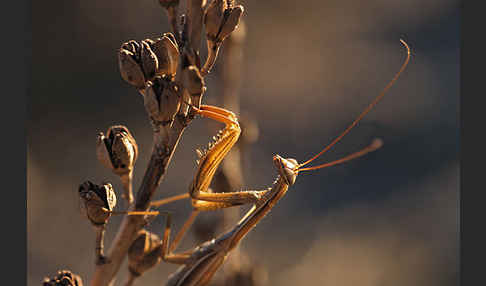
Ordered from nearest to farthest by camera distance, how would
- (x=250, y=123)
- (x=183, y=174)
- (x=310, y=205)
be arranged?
(x=250, y=123) < (x=183, y=174) < (x=310, y=205)

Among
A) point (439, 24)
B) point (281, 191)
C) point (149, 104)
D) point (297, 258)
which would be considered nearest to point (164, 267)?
point (297, 258)

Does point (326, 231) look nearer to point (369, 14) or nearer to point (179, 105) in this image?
point (369, 14)

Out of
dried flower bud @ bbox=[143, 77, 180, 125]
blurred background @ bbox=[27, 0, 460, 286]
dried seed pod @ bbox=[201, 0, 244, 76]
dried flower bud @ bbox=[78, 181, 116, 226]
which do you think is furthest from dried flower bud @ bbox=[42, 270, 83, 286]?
blurred background @ bbox=[27, 0, 460, 286]

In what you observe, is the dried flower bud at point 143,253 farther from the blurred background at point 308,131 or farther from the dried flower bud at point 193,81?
the blurred background at point 308,131

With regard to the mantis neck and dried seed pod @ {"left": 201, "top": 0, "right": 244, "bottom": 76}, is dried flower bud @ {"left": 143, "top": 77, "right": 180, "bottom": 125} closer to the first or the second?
dried seed pod @ {"left": 201, "top": 0, "right": 244, "bottom": 76}

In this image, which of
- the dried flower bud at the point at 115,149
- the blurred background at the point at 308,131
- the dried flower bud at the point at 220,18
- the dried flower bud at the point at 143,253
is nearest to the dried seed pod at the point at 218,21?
the dried flower bud at the point at 220,18
